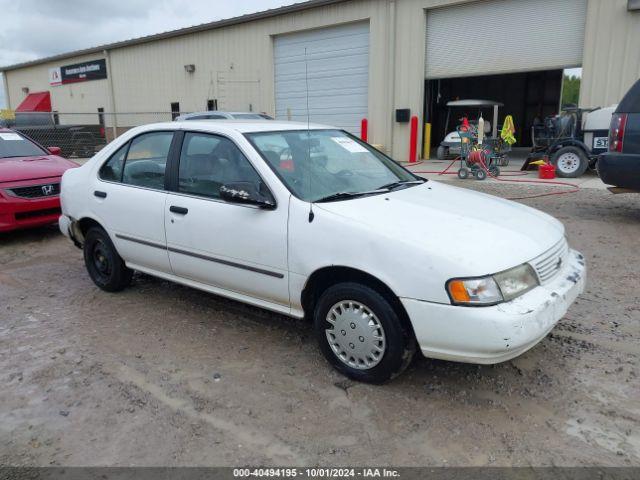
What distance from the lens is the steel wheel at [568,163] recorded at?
1171 centimetres

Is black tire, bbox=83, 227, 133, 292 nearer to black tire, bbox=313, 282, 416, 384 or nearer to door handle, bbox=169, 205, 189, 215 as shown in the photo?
door handle, bbox=169, 205, 189, 215

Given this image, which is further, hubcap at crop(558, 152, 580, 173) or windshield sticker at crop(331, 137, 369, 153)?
hubcap at crop(558, 152, 580, 173)

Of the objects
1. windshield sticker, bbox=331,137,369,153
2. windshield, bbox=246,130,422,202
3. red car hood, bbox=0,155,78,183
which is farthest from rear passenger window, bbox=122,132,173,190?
red car hood, bbox=0,155,78,183

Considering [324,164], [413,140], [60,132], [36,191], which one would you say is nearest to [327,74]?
[413,140]

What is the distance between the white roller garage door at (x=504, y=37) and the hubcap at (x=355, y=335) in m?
12.9

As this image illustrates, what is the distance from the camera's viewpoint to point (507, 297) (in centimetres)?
282

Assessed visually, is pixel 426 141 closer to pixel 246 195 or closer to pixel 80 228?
pixel 80 228

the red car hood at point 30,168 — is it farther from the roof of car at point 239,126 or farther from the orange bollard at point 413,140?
the orange bollard at point 413,140

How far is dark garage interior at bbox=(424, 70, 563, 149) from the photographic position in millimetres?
25812

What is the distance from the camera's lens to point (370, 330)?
3.15 metres

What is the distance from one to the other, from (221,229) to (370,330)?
132cm

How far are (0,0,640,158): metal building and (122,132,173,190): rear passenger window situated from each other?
5.33m

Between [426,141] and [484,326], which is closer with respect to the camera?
[484,326]

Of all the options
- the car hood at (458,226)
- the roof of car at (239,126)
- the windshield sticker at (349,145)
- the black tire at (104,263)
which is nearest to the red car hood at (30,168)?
the black tire at (104,263)
